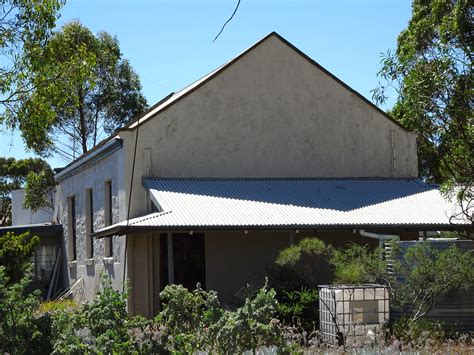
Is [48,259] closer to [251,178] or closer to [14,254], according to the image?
[14,254]

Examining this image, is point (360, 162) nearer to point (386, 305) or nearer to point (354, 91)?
point (354, 91)

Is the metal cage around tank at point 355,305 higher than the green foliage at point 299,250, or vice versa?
the green foliage at point 299,250

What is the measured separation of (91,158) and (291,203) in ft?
Result: 23.9

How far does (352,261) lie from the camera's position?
14.7 metres

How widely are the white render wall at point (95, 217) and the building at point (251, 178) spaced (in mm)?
78

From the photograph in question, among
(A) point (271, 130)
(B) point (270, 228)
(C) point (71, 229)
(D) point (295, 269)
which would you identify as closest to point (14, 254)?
(C) point (71, 229)

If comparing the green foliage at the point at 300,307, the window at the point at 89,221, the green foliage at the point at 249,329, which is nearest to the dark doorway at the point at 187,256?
the green foliage at the point at 300,307

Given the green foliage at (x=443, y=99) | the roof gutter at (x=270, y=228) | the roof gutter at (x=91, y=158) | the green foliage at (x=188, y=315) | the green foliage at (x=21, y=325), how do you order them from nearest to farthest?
the green foliage at (x=188, y=315), the green foliage at (x=21, y=325), the green foliage at (x=443, y=99), the roof gutter at (x=270, y=228), the roof gutter at (x=91, y=158)

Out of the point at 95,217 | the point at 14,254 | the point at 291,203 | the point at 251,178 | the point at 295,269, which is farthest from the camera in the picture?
the point at 95,217

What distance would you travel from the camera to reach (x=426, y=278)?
13906 mm

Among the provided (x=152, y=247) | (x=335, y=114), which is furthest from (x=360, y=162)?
(x=152, y=247)

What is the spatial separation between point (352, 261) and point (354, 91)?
969 cm

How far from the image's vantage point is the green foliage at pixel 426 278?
13883 mm

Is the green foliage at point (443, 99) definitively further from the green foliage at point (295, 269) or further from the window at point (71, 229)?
the window at point (71, 229)
